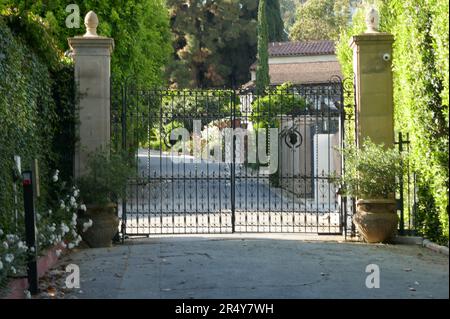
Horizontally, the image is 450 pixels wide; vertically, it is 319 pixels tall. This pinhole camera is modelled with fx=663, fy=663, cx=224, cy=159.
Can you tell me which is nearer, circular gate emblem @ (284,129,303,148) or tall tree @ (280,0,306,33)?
circular gate emblem @ (284,129,303,148)

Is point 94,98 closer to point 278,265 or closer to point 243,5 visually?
point 278,265

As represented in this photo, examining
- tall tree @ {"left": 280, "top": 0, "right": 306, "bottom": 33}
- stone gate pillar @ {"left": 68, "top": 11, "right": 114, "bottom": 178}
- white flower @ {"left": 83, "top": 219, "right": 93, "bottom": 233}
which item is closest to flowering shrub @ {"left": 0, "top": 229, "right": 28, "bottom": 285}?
white flower @ {"left": 83, "top": 219, "right": 93, "bottom": 233}

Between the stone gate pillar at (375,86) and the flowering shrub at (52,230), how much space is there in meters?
4.81

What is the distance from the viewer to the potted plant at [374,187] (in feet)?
33.6

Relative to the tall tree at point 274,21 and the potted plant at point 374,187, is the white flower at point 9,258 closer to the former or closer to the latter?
the potted plant at point 374,187

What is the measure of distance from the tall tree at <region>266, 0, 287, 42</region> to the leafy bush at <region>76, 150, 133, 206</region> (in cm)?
4213

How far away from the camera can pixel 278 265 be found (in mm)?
8109

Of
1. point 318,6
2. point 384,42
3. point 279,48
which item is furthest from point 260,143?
point 318,6

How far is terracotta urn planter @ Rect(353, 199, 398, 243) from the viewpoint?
10.4m

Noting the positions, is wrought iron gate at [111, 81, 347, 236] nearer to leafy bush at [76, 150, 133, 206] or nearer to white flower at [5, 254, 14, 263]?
leafy bush at [76, 150, 133, 206]

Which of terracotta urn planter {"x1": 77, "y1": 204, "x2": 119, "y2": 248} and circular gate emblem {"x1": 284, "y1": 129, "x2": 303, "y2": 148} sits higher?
circular gate emblem {"x1": 284, "y1": 129, "x2": 303, "y2": 148}

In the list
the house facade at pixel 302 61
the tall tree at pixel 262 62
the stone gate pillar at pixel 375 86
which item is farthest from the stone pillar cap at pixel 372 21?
the house facade at pixel 302 61

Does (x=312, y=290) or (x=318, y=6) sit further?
(x=318, y=6)
